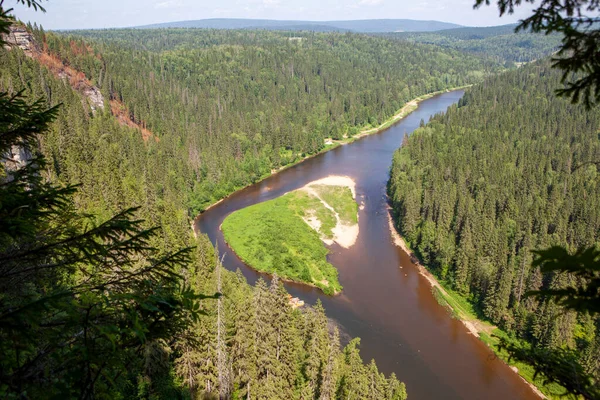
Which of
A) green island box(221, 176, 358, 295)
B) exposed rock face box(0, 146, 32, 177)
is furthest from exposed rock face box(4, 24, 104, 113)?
green island box(221, 176, 358, 295)

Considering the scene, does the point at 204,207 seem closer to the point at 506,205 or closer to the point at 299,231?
the point at 299,231

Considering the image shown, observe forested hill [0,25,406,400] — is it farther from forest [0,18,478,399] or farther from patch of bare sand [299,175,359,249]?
patch of bare sand [299,175,359,249]

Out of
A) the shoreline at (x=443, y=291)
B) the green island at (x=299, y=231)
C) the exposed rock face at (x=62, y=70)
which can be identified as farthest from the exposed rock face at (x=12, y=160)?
the exposed rock face at (x=62, y=70)

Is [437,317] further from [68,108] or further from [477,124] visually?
[477,124]

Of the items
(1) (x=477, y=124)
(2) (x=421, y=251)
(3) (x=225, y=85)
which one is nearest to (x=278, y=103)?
(3) (x=225, y=85)

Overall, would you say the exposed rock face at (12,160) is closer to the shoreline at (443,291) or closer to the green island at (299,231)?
the green island at (299,231)

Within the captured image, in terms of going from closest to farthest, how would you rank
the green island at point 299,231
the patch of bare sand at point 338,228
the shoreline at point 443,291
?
the shoreline at point 443,291 → the green island at point 299,231 → the patch of bare sand at point 338,228

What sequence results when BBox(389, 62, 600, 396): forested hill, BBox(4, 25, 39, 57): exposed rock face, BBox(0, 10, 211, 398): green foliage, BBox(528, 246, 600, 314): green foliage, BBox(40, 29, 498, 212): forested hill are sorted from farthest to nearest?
1. BBox(40, 29, 498, 212): forested hill
2. BBox(4, 25, 39, 57): exposed rock face
3. BBox(389, 62, 600, 396): forested hill
4. BBox(0, 10, 211, 398): green foliage
5. BBox(528, 246, 600, 314): green foliage
